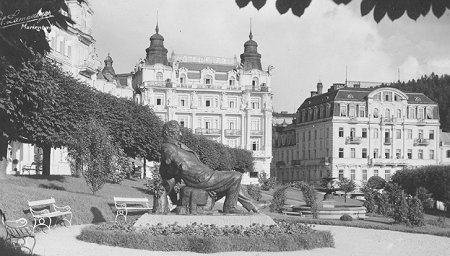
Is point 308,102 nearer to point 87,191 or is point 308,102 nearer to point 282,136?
point 282,136

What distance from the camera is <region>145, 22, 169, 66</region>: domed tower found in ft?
312

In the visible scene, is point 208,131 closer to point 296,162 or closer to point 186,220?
point 296,162

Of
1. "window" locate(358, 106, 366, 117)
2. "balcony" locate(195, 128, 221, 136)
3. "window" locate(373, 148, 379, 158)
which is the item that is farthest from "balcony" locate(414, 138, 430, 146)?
"balcony" locate(195, 128, 221, 136)

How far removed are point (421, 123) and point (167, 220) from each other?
8706 centimetres

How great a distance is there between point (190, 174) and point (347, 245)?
4.86 metres

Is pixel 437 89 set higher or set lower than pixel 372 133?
higher

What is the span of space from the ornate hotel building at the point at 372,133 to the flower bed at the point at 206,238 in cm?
8010

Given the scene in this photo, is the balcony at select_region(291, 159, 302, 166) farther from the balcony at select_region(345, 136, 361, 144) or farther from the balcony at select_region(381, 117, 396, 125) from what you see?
the balcony at select_region(381, 117, 396, 125)

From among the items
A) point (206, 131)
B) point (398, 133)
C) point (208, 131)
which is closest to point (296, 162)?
point (398, 133)

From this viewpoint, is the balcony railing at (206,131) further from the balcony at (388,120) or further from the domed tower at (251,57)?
the balcony at (388,120)

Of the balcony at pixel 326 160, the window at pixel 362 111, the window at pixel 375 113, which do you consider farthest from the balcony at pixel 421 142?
the balcony at pixel 326 160

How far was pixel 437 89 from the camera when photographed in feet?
373

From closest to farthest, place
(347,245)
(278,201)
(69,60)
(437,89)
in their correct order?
(347,245) → (278,201) → (69,60) → (437,89)

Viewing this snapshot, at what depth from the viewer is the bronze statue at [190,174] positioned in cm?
1808
